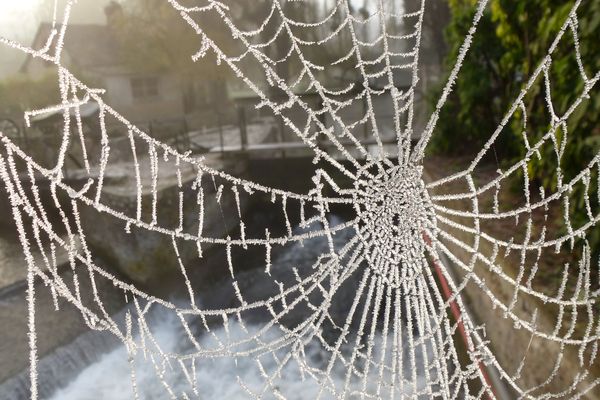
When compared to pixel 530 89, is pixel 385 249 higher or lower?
lower

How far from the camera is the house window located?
13367 millimetres

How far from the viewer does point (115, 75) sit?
42.2ft

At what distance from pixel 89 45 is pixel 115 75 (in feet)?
4.14

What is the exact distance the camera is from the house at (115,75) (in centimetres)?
1251

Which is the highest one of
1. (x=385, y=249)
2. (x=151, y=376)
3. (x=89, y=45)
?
(x=89, y=45)

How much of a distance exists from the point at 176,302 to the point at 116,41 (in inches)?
397

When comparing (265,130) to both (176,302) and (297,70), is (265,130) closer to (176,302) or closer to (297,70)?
(297,70)

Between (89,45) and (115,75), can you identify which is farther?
(89,45)

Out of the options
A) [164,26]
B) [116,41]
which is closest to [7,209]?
[164,26]

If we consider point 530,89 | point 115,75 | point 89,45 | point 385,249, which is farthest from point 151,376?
point 89,45

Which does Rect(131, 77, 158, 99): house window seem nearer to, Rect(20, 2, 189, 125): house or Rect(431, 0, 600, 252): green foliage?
Rect(20, 2, 189, 125): house

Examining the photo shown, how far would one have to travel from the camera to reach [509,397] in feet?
7.86

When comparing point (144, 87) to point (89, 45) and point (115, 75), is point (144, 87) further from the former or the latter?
point (89, 45)

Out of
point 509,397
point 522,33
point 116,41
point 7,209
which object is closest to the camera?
point 509,397
